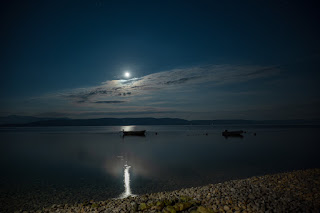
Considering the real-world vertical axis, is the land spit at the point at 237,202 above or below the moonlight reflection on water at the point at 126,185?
above

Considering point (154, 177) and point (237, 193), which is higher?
point (237, 193)

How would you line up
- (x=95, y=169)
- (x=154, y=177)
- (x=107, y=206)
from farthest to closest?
1. (x=95, y=169)
2. (x=154, y=177)
3. (x=107, y=206)

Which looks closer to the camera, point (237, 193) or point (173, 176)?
point (237, 193)

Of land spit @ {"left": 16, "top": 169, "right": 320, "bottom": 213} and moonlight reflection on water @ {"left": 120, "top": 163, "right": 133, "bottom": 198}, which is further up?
land spit @ {"left": 16, "top": 169, "right": 320, "bottom": 213}

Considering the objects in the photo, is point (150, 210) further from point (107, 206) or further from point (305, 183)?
point (305, 183)

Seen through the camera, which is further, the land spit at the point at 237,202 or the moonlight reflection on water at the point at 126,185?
the moonlight reflection on water at the point at 126,185

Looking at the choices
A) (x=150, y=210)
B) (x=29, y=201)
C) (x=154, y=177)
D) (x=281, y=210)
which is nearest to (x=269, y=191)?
(x=281, y=210)

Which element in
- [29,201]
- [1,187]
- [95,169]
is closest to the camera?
[29,201]

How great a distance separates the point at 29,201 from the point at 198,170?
15.3m

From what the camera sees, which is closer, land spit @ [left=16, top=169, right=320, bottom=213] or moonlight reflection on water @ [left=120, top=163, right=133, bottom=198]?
land spit @ [left=16, top=169, right=320, bottom=213]

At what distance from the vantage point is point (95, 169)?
912 inches

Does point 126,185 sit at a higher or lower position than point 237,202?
lower

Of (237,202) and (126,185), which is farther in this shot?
(126,185)

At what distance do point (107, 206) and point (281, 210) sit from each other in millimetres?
8012
